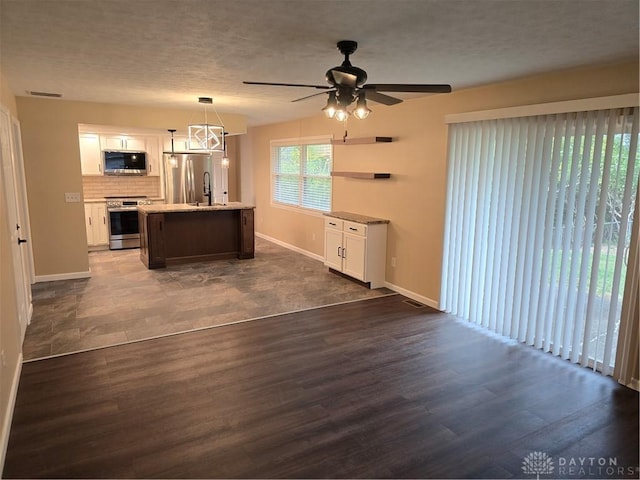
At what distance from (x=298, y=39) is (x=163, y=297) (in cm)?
351

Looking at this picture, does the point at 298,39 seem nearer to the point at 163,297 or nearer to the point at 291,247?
the point at 163,297

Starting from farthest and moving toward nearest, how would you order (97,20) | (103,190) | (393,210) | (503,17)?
(103,190) < (393,210) < (97,20) < (503,17)

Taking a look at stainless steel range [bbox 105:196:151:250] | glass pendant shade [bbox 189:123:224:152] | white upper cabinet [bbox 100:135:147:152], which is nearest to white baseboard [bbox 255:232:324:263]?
glass pendant shade [bbox 189:123:224:152]

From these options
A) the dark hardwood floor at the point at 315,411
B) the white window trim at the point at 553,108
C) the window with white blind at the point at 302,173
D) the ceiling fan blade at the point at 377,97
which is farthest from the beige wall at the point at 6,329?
the window with white blind at the point at 302,173

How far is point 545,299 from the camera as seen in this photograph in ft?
12.1

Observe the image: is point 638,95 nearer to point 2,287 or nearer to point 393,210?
point 393,210

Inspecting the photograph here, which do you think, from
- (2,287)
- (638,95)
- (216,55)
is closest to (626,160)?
(638,95)

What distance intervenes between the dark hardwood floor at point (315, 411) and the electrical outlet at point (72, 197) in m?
2.97

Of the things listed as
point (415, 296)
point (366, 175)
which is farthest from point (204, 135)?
point (415, 296)

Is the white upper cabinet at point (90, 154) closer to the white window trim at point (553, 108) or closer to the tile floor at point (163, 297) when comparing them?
the tile floor at point (163, 297)

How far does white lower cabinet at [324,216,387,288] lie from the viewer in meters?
5.50

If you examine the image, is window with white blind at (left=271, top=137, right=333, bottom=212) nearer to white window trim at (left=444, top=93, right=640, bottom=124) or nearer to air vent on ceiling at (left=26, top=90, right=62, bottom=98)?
white window trim at (left=444, top=93, right=640, bottom=124)

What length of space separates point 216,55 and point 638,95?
3.02 m

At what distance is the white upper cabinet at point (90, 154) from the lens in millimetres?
7578
